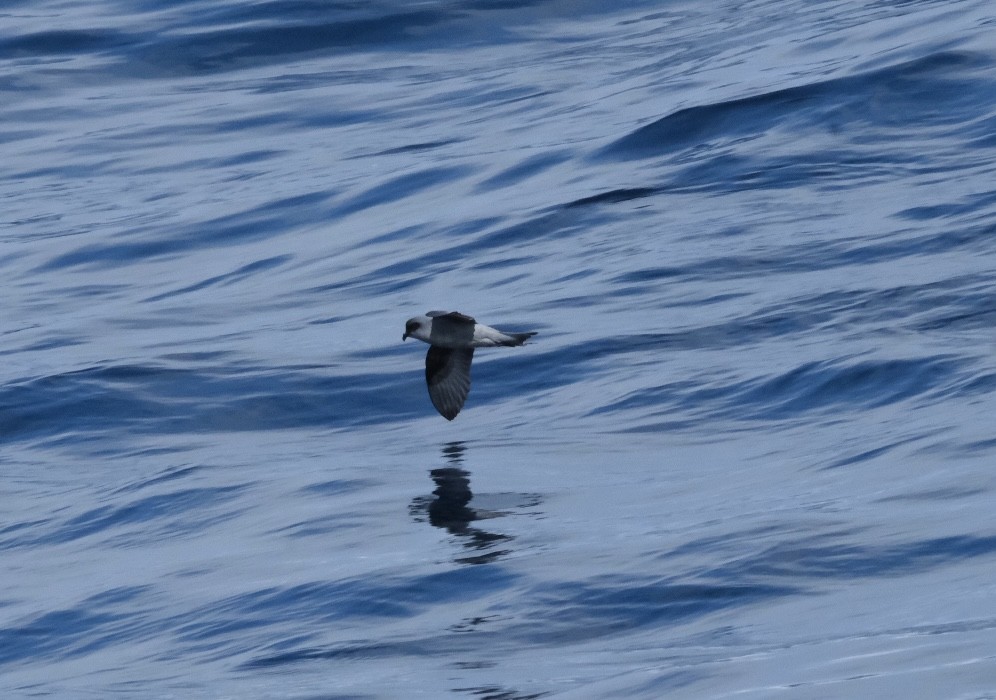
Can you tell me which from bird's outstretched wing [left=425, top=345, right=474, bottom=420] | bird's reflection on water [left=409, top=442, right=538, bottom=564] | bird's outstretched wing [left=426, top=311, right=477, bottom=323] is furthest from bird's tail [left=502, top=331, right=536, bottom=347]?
bird's reflection on water [left=409, top=442, right=538, bottom=564]

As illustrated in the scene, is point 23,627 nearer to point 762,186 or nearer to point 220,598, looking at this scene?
point 220,598

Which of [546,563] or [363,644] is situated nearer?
[363,644]

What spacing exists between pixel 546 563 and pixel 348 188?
38.5 feet

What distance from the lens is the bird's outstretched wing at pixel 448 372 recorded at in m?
10.7

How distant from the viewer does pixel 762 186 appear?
17.0m

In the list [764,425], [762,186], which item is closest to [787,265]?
[762,186]

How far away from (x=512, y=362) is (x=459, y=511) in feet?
11.2

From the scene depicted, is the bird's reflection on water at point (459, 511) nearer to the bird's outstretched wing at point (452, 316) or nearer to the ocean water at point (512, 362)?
the ocean water at point (512, 362)

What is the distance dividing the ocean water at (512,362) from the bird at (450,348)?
0.54 meters

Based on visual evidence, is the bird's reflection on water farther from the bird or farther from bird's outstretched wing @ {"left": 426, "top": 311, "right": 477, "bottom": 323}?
bird's outstretched wing @ {"left": 426, "top": 311, "right": 477, "bottom": 323}

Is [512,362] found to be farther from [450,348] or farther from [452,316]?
[452,316]

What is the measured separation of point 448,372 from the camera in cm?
1072

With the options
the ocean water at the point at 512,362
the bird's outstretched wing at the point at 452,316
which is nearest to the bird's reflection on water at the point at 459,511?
the ocean water at the point at 512,362

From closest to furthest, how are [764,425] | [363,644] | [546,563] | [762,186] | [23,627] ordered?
[363,644] → [546,563] → [23,627] → [764,425] → [762,186]
